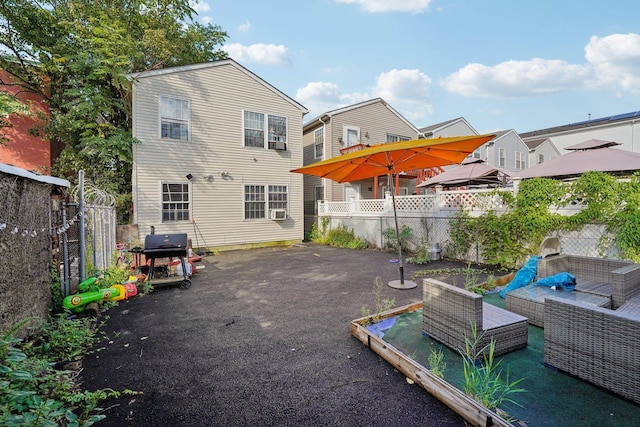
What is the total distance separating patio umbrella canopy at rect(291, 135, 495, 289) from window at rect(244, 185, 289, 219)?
6334mm

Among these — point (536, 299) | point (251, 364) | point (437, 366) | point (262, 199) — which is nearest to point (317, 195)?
point (262, 199)

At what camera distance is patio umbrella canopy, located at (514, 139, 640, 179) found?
5976 mm

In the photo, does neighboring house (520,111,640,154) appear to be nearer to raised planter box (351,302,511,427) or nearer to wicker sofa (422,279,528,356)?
wicker sofa (422,279,528,356)

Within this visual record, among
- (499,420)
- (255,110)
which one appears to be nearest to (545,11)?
(255,110)

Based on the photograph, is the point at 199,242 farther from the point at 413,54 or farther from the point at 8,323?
the point at 413,54

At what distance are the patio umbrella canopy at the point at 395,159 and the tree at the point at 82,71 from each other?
24.6 feet

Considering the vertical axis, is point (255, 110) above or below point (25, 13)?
below

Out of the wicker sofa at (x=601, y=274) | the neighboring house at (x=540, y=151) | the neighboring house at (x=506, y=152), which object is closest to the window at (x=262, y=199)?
the wicker sofa at (x=601, y=274)

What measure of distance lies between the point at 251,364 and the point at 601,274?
484 cm

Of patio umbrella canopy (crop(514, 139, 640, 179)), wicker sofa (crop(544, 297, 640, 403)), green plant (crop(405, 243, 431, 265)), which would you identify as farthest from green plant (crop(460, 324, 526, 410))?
patio umbrella canopy (crop(514, 139, 640, 179))

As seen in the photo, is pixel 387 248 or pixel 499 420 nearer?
pixel 499 420

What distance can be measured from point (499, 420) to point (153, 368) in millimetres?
3016

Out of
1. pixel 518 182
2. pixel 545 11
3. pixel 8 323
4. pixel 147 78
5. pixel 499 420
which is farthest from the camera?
pixel 147 78

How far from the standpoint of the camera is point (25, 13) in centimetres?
960
